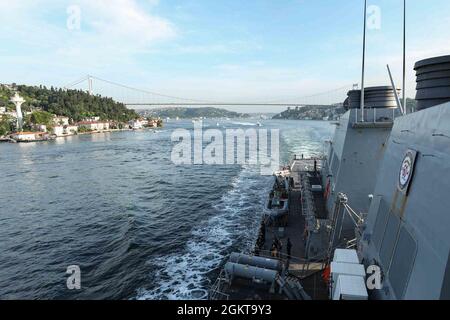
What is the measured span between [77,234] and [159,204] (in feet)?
34.2

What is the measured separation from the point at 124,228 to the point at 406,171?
2578cm

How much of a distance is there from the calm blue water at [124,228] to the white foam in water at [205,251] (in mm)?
68

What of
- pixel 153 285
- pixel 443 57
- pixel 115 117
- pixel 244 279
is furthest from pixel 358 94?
pixel 115 117

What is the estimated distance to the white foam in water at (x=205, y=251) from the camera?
19953 millimetres

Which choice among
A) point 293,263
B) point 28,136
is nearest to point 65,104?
point 28,136

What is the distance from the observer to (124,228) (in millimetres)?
30656

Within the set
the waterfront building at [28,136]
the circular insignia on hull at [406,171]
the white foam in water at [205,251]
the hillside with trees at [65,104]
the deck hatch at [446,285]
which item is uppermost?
the hillside with trees at [65,104]

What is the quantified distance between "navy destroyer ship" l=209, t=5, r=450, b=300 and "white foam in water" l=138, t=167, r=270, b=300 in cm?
395

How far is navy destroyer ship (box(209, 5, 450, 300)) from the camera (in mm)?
7770

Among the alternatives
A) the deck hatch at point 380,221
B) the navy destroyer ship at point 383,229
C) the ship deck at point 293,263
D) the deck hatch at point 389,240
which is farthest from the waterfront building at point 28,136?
the deck hatch at point 389,240

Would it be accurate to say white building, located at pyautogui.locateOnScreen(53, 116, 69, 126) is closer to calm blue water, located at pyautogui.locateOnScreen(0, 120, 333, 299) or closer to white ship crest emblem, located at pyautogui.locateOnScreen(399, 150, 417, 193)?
calm blue water, located at pyautogui.locateOnScreen(0, 120, 333, 299)

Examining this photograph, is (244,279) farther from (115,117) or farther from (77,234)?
(115,117)

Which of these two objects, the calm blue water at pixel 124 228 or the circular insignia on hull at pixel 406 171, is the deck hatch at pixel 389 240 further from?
the calm blue water at pixel 124 228
